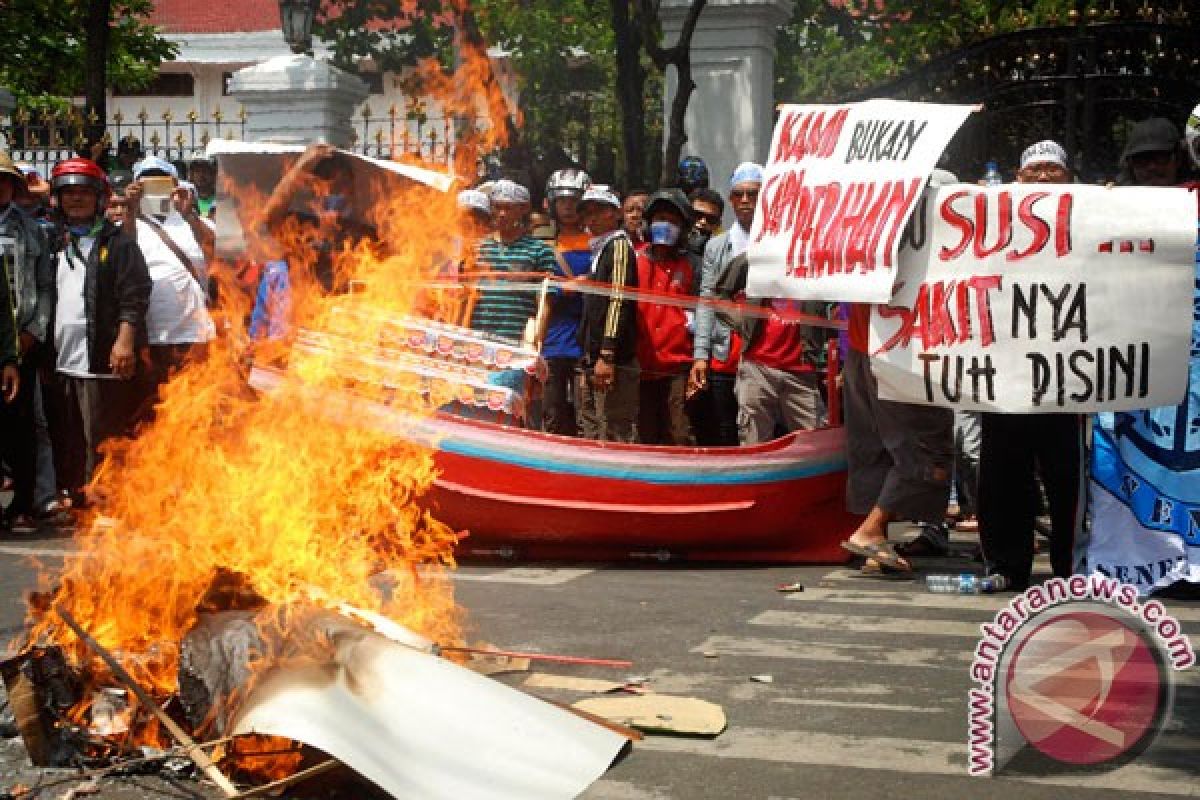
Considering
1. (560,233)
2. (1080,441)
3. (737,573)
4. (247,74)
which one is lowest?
(737,573)

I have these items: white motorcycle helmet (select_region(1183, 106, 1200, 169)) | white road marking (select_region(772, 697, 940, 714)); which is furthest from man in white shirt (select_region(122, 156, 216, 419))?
white motorcycle helmet (select_region(1183, 106, 1200, 169))

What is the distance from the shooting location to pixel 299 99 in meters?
19.4

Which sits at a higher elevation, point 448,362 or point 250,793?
point 448,362

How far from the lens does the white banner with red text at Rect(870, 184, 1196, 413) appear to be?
733 cm

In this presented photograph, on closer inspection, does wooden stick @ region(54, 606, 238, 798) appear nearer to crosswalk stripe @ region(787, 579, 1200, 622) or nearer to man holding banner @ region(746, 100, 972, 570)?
crosswalk stripe @ region(787, 579, 1200, 622)

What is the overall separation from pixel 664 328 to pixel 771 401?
0.87m

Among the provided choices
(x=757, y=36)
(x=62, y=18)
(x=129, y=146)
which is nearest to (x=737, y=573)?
(x=757, y=36)

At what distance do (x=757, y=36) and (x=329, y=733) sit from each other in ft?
45.5

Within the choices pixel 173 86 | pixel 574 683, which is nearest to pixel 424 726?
pixel 574 683

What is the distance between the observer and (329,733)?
15.7ft

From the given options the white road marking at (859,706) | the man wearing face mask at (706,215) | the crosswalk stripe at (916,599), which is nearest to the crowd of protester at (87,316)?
the man wearing face mask at (706,215)

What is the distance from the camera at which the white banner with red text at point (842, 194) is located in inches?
312

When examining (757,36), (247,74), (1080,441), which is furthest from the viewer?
(247,74)

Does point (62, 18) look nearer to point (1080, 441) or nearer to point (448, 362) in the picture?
point (448, 362)
